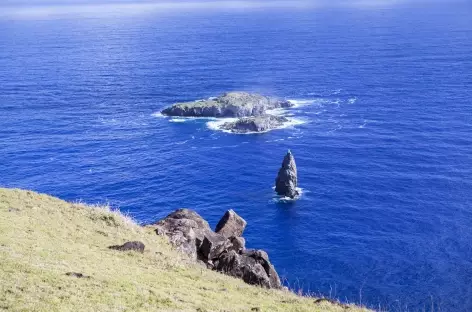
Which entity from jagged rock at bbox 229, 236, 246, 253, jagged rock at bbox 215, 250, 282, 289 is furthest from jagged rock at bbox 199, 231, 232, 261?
jagged rock at bbox 215, 250, 282, 289

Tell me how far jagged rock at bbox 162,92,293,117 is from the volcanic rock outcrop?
409 ft

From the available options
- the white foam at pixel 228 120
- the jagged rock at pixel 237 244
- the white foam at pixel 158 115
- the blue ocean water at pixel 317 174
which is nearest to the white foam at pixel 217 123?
the white foam at pixel 228 120

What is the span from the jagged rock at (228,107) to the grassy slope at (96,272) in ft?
423

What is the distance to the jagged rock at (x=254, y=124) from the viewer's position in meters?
156

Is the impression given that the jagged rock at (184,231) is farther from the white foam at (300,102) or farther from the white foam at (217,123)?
the white foam at (300,102)

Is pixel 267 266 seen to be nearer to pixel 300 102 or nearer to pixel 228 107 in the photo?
pixel 228 107

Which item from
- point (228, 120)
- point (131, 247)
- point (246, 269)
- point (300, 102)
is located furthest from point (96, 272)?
point (300, 102)

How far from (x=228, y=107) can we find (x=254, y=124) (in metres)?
18.6

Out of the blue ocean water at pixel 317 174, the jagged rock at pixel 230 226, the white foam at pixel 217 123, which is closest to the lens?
the jagged rock at pixel 230 226

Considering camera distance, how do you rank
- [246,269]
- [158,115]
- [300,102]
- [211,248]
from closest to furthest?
[246,269], [211,248], [158,115], [300,102]

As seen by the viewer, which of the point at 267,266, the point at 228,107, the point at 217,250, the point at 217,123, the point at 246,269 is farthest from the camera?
the point at 228,107

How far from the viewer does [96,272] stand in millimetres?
30656

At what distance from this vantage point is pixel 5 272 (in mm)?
27891

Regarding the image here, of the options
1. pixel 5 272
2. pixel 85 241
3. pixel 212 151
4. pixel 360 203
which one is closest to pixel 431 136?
pixel 360 203
